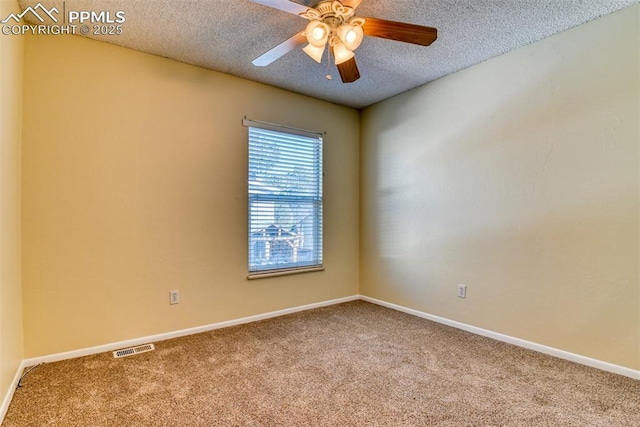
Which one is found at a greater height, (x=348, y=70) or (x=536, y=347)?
(x=348, y=70)

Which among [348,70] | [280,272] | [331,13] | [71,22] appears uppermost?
[71,22]

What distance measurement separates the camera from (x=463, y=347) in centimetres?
268

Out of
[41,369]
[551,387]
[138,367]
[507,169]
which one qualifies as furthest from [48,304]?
[507,169]

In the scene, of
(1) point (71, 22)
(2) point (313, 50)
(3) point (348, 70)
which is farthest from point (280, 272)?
(1) point (71, 22)

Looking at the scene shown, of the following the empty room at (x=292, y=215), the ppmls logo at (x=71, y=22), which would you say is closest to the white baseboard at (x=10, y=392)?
the empty room at (x=292, y=215)

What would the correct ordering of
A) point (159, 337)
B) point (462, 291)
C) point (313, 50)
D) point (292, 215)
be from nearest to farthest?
1. point (313, 50)
2. point (159, 337)
3. point (462, 291)
4. point (292, 215)

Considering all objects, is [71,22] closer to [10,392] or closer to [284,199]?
[284,199]

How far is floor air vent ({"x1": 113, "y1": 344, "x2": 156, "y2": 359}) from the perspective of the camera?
99.0 inches

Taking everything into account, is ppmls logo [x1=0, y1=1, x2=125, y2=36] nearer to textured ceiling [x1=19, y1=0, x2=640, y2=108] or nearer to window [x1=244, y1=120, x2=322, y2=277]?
textured ceiling [x1=19, y1=0, x2=640, y2=108]

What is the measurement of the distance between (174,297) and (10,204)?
1.34 metres

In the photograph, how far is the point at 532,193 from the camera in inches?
104

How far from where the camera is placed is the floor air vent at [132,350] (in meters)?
2.52

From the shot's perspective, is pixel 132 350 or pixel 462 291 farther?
pixel 462 291

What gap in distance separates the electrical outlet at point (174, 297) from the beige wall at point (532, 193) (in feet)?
7.56
